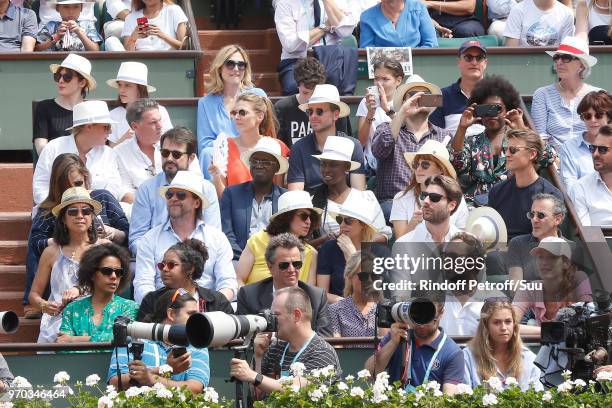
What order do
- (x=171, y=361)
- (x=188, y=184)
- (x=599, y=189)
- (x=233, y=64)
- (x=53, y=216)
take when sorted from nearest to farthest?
(x=171, y=361)
(x=188, y=184)
(x=53, y=216)
(x=599, y=189)
(x=233, y=64)

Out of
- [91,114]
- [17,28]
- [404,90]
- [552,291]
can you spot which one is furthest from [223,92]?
[552,291]

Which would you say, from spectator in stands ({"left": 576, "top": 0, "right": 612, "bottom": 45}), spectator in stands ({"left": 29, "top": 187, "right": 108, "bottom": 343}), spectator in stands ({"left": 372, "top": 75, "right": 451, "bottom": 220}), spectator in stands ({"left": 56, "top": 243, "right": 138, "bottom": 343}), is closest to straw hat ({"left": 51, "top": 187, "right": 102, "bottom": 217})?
spectator in stands ({"left": 29, "top": 187, "right": 108, "bottom": 343})

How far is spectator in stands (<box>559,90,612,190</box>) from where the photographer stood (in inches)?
573

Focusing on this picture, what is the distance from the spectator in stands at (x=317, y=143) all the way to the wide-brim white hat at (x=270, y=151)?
0.51 ft

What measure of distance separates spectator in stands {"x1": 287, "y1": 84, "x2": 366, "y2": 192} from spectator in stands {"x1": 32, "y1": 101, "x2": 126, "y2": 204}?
1364 mm

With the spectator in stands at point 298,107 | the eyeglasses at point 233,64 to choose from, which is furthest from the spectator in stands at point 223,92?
the spectator in stands at point 298,107

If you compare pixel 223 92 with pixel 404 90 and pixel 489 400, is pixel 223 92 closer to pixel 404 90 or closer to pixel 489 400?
pixel 404 90

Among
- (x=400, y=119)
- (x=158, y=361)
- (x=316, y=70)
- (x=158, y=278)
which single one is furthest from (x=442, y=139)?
(x=158, y=361)

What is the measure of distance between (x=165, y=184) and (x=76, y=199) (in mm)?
929

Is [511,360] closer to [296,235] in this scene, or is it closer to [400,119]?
[296,235]

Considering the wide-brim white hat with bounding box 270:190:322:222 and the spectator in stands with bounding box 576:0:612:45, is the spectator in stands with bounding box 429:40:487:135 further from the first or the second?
the spectator in stands with bounding box 576:0:612:45

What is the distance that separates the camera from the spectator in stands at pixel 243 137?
14211mm

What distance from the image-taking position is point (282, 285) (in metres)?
12.0

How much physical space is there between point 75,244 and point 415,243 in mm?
2390
